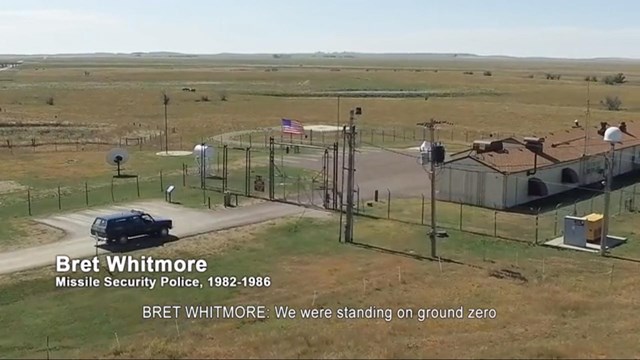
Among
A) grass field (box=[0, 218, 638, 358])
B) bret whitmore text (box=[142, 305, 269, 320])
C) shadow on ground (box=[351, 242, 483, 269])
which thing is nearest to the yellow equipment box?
grass field (box=[0, 218, 638, 358])

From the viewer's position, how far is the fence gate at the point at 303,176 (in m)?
40.3

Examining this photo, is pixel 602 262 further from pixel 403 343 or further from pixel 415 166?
pixel 415 166

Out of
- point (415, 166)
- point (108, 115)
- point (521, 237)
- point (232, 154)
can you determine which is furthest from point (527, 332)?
point (108, 115)

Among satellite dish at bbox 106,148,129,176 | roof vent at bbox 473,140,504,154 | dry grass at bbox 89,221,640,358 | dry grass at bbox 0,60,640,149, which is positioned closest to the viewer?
dry grass at bbox 89,221,640,358

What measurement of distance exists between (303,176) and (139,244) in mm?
19415

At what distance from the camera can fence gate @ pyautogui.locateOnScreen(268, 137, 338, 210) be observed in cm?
4028

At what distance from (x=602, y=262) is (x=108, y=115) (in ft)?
243

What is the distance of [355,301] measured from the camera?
23234 mm

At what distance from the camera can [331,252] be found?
3030 cm

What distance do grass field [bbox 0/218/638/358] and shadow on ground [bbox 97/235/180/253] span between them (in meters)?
0.92

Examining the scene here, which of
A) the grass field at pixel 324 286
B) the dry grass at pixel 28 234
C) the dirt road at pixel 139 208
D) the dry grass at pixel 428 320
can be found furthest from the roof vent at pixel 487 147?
the dry grass at pixel 28 234

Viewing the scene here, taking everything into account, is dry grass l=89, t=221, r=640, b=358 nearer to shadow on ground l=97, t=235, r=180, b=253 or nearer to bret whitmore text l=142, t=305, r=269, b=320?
bret whitmore text l=142, t=305, r=269, b=320

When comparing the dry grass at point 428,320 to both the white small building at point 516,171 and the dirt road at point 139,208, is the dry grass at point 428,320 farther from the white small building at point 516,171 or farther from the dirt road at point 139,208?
the white small building at point 516,171

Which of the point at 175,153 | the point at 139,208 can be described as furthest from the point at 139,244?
the point at 175,153
